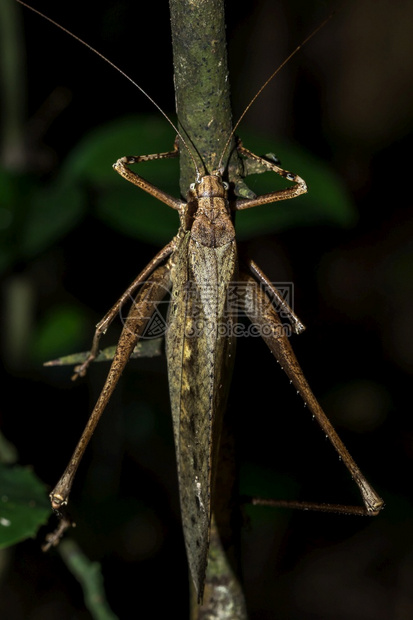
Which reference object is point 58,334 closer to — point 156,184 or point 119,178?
point 119,178

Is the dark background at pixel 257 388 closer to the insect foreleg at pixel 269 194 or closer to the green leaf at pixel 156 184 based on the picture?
the green leaf at pixel 156 184

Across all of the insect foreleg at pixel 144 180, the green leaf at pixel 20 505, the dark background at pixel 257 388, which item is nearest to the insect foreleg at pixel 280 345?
the insect foreleg at pixel 144 180

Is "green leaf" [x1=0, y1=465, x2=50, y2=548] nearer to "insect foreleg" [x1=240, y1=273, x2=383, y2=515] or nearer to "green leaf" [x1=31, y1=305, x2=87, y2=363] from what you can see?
"insect foreleg" [x1=240, y1=273, x2=383, y2=515]

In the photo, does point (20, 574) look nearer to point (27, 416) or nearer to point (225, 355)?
point (27, 416)

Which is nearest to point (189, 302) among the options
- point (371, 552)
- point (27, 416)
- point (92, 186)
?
point (92, 186)

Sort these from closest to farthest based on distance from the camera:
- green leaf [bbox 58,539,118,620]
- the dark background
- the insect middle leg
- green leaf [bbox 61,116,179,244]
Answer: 1. the insect middle leg
2. green leaf [bbox 58,539,118,620]
3. green leaf [bbox 61,116,179,244]
4. the dark background

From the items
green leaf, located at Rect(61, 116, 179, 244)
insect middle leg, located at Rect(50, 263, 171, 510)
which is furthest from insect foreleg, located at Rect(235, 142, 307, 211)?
green leaf, located at Rect(61, 116, 179, 244)

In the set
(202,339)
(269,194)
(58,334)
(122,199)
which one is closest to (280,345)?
(202,339)
